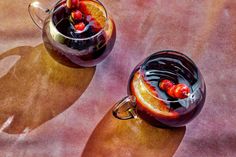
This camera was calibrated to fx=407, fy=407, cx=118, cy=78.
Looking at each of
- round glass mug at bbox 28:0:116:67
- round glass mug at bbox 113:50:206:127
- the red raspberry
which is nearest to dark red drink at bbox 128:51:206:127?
round glass mug at bbox 113:50:206:127

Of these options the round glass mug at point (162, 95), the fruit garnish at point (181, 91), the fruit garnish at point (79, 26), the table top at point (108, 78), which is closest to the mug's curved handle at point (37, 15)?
the table top at point (108, 78)

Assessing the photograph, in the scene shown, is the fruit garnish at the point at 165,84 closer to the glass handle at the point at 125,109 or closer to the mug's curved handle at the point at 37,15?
the glass handle at the point at 125,109

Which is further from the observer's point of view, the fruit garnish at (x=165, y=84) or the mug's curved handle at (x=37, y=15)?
the mug's curved handle at (x=37, y=15)

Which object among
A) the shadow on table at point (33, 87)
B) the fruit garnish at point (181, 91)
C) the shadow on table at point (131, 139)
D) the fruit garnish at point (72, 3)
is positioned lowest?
the shadow on table at point (131, 139)

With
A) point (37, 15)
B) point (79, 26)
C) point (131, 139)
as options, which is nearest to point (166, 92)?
point (131, 139)

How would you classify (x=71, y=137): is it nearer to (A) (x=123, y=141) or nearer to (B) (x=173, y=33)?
(A) (x=123, y=141)

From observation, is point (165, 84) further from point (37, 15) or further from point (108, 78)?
point (37, 15)
